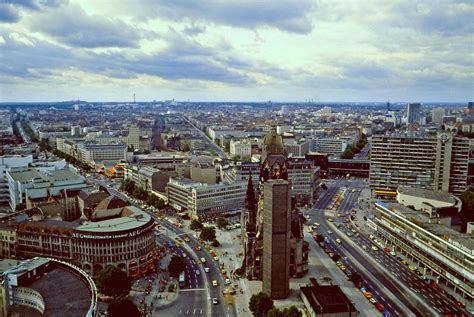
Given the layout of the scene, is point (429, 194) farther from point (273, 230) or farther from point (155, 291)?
point (155, 291)

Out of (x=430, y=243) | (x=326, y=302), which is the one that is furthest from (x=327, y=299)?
(x=430, y=243)

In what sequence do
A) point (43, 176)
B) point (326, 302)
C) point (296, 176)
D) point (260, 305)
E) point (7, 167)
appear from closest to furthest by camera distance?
point (260, 305), point (326, 302), point (43, 176), point (7, 167), point (296, 176)

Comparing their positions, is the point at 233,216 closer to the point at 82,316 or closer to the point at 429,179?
the point at 429,179

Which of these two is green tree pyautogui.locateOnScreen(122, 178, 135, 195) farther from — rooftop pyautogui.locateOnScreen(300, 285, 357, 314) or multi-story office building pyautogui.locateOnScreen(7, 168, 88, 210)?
rooftop pyautogui.locateOnScreen(300, 285, 357, 314)

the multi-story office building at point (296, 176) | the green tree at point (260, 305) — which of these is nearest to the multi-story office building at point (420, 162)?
the multi-story office building at point (296, 176)

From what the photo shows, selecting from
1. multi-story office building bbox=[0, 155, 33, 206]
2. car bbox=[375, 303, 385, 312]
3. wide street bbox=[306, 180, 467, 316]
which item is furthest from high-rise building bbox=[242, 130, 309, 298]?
multi-story office building bbox=[0, 155, 33, 206]
